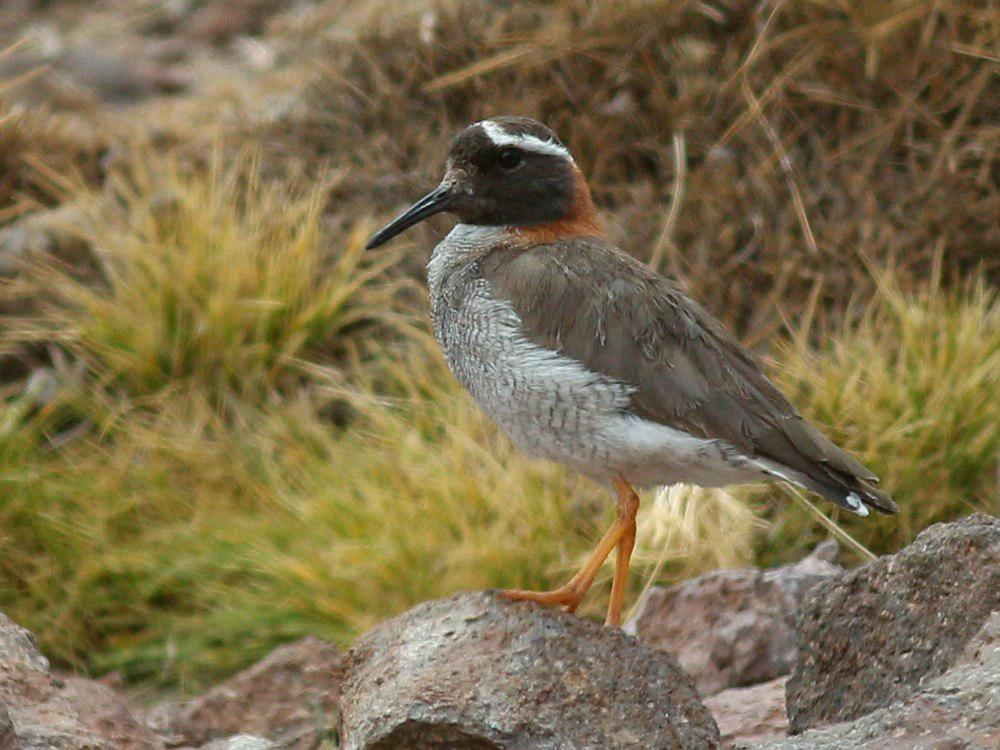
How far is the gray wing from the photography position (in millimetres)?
5082

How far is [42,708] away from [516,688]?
4.19ft

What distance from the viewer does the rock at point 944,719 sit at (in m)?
3.71

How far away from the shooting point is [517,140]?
5.59 metres

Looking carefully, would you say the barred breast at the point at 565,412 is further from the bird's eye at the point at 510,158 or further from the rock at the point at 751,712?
the rock at the point at 751,712

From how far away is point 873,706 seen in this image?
445 centimetres

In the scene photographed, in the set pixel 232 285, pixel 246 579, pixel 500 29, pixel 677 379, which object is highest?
pixel 677 379

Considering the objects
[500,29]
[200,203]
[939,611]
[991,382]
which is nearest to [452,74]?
[500,29]

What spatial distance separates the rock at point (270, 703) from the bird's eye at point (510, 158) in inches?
73.5

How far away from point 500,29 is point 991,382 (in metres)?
3.73

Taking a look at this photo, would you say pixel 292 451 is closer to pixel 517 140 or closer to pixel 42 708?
pixel 517 140

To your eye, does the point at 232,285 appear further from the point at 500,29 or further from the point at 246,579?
the point at 500,29

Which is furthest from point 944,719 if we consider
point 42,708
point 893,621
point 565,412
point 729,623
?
point 42,708

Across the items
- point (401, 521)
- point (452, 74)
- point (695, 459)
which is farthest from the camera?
point (452, 74)

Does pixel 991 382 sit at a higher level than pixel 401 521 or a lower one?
higher
